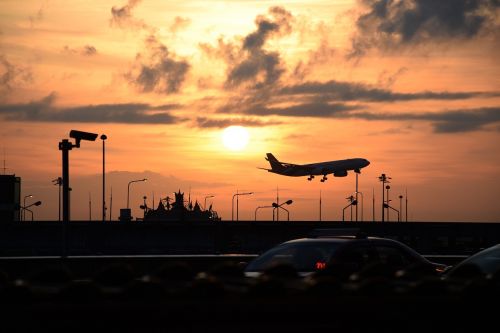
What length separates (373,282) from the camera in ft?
21.1

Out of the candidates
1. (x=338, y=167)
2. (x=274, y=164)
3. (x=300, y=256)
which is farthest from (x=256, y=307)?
(x=274, y=164)

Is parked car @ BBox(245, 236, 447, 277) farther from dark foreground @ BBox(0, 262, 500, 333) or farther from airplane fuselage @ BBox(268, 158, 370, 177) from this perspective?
airplane fuselage @ BBox(268, 158, 370, 177)

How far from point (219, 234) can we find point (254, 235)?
14.1 metres

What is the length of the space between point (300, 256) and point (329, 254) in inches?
18.1

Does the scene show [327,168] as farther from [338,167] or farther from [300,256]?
[300,256]

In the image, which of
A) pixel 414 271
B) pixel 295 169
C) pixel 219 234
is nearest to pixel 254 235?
pixel 219 234

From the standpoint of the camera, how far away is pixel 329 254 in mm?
14211

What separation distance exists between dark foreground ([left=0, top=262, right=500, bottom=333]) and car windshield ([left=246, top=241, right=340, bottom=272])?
24.5ft

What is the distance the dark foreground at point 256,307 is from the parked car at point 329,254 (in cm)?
740

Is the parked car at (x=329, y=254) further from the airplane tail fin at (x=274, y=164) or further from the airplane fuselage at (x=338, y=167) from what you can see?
the airplane tail fin at (x=274, y=164)

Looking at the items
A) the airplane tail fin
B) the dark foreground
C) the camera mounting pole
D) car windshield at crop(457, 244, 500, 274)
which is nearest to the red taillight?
car windshield at crop(457, 244, 500, 274)

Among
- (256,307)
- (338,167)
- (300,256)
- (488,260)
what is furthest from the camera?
(338,167)

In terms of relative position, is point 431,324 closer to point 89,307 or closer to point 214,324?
point 214,324

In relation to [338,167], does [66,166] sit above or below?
below
